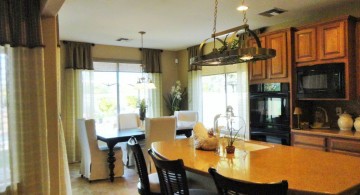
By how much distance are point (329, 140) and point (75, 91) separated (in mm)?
4773

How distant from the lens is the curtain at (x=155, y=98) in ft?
22.4

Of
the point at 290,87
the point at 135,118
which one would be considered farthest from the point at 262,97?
the point at 135,118

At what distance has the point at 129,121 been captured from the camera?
18.3 ft

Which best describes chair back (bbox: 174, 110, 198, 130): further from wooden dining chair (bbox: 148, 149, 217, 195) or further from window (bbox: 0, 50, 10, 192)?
wooden dining chair (bbox: 148, 149, 217, 195)

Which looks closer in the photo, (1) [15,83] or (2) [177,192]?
(2) [177,192]

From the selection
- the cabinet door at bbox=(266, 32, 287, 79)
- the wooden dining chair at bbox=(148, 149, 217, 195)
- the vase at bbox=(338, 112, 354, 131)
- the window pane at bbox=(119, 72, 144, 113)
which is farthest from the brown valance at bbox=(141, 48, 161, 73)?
the wooden dining chair at bbox=(148, 149, 217, 195)

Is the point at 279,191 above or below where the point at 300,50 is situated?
below

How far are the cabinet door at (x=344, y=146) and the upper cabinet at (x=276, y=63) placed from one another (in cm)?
110

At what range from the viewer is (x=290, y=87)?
13.3 ft

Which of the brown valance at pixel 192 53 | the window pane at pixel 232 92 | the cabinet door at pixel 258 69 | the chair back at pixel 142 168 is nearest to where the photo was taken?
the chair back at pixel 142 168

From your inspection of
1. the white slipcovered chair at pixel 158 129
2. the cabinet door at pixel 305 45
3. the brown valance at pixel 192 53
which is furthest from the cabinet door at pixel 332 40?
the brown valance at pixel 192 53

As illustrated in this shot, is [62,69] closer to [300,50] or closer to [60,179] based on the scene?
[60,179]

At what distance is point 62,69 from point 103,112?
129 centimetres

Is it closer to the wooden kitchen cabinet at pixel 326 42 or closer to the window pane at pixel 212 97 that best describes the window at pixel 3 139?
the wooden kitchen cabinet at pixel 326 42
